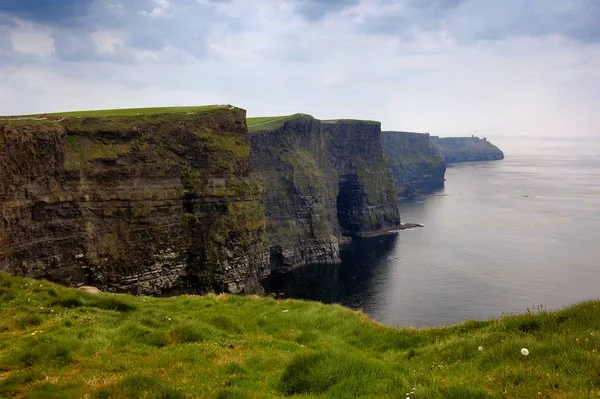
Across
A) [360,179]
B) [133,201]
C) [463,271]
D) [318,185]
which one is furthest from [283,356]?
[360,179]

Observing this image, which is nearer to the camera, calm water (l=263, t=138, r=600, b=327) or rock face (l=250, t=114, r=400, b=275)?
calm water (l=263, t=138, r=600, b=327)

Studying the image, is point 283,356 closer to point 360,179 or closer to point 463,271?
point 463,271

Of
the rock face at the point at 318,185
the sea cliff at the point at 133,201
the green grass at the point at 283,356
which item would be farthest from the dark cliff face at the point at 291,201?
the green grass at the point at 283,356

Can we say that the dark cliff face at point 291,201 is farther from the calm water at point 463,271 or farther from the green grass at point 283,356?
the green grass at point 283,356

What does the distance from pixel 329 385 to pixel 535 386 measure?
13.0 feet

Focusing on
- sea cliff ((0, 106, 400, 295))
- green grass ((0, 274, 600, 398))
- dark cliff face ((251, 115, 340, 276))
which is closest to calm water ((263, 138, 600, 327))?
dark cliff face ((251, 115, 340, 276))

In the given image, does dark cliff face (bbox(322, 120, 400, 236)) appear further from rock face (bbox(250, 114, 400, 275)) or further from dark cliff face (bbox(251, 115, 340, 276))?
dark cliff face (bbox(251, 115, 340, 276))

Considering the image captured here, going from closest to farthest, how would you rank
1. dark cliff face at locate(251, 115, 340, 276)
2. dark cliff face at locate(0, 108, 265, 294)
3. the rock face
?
1. dark cliff face at locate(0, 108, 265, 294)
2. dark cliff face at locate(251, 115, 340, 276)
3. the rock face

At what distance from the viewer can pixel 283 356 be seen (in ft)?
38.5

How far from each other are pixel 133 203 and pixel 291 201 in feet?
168

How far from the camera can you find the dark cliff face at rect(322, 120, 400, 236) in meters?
135

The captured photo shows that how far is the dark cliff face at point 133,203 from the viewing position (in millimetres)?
45438

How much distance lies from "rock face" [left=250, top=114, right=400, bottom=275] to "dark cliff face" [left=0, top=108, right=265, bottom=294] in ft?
88.2

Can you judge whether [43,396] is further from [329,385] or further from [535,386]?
[535,386]
